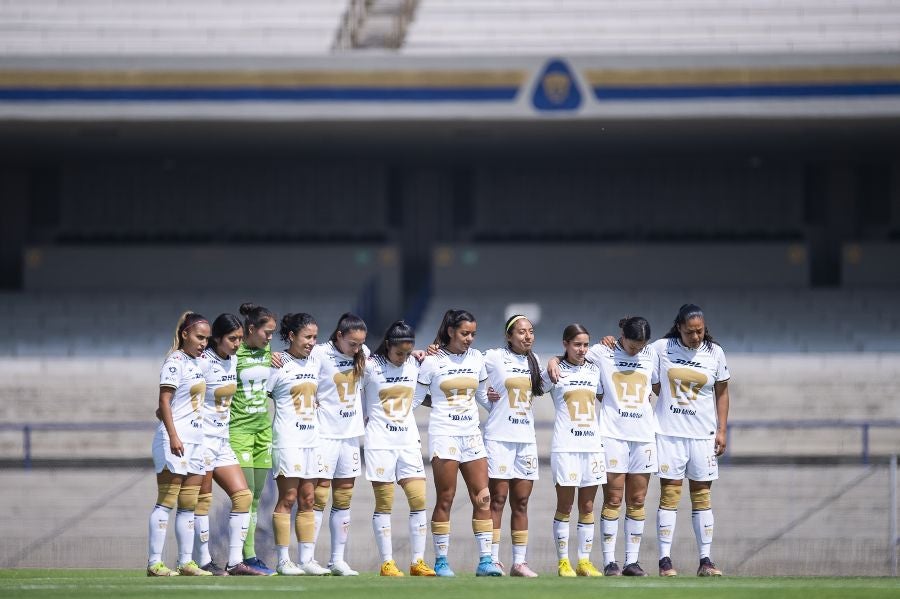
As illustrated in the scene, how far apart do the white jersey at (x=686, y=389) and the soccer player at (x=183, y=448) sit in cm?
367

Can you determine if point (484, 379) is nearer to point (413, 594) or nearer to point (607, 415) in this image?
point (607, 415)

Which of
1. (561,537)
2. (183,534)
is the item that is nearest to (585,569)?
(561,537)

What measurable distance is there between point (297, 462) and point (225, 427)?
638 mm

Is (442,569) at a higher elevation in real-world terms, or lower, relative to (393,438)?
lower

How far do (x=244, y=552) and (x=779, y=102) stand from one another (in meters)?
12.3

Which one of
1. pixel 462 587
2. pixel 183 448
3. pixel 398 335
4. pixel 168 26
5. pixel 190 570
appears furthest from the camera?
pixel 168 26

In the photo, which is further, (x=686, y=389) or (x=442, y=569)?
(x=686, y=389)

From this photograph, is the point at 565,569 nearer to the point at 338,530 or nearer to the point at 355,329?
the point at 338,530

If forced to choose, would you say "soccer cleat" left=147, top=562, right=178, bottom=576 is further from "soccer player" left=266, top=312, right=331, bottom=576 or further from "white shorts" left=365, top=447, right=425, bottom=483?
"white shorts" left=365, top=447, right=425, bottom=483

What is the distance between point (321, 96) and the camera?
787 inches

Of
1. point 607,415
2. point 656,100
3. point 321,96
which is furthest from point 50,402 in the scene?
point 607,415

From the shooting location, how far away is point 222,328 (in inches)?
408

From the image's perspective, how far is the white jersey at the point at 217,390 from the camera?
10.4m

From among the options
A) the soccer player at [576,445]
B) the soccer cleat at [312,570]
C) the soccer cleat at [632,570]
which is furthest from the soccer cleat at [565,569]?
the soccer cleat at [312,570]
